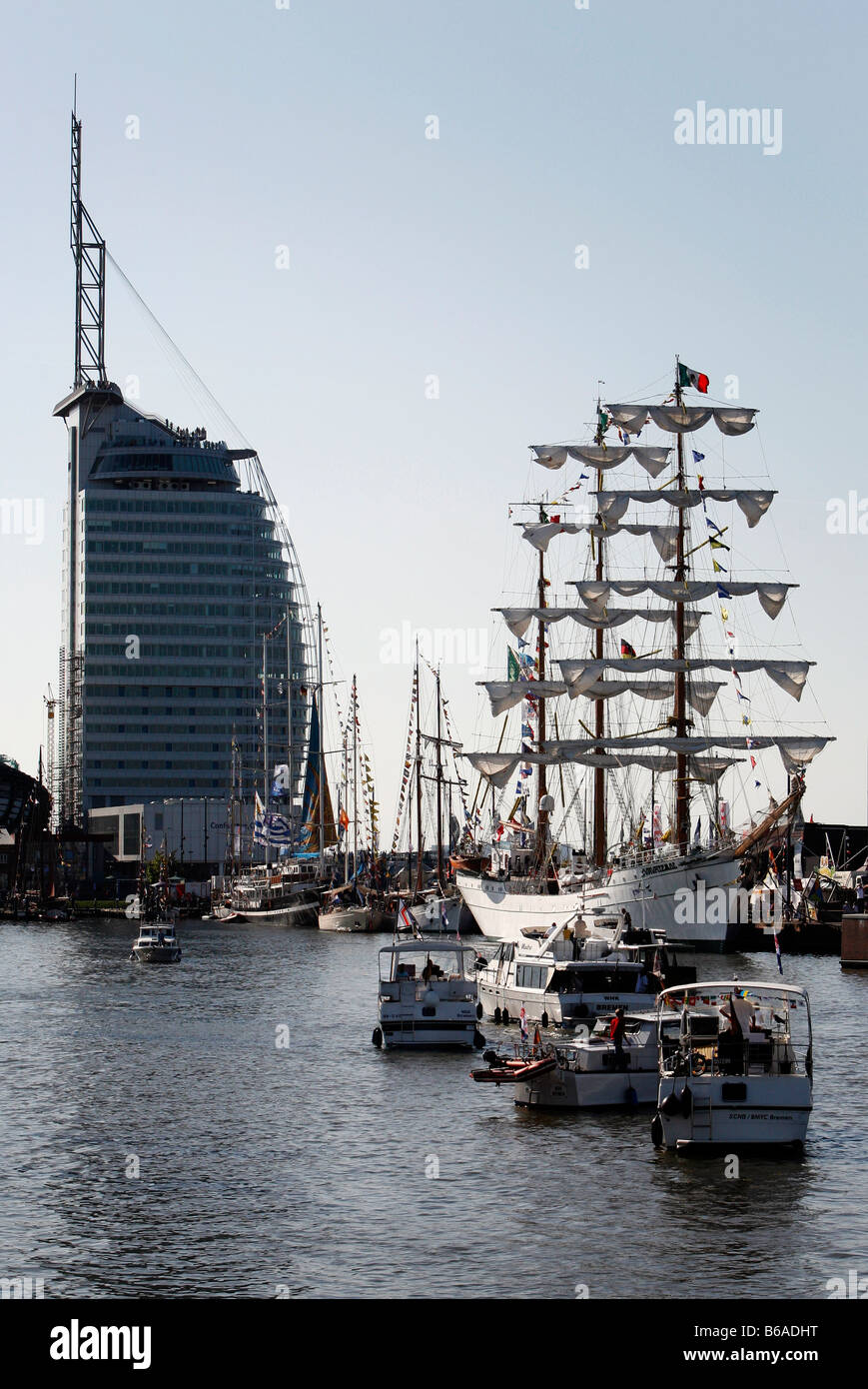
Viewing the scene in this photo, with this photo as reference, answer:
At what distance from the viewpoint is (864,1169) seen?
4178 cm

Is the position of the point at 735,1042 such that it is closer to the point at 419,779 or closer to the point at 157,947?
the point at 157,947

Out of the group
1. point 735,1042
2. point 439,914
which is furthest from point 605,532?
point 735,1042

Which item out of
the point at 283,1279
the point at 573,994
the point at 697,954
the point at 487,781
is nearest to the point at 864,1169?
the point at 283,1279

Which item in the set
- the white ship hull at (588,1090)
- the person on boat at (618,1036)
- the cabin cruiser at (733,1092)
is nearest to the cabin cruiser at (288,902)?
the person on boat at (618,1036)

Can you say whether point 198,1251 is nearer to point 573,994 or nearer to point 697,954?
point 573,994

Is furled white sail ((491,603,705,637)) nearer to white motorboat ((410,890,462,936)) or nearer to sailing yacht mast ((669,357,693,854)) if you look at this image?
sailing yacht mast ((669,357,693,854))

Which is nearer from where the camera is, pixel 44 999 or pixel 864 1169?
pixel 864 1169

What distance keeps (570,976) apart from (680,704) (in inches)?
2793

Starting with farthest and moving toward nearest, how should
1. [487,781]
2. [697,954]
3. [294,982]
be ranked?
[487,781] < [697,954] < [294,982]

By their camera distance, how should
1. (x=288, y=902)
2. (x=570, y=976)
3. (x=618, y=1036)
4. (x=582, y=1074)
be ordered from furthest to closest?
1. (x=288, y=902)
2. (x=570, y=976)
3. (x=618, y=1036)
4. (x=582, y=1074)

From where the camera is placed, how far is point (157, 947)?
119m

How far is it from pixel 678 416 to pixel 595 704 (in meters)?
23.5

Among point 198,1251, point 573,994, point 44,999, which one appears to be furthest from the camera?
point 44,999

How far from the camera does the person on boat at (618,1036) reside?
5000cm
